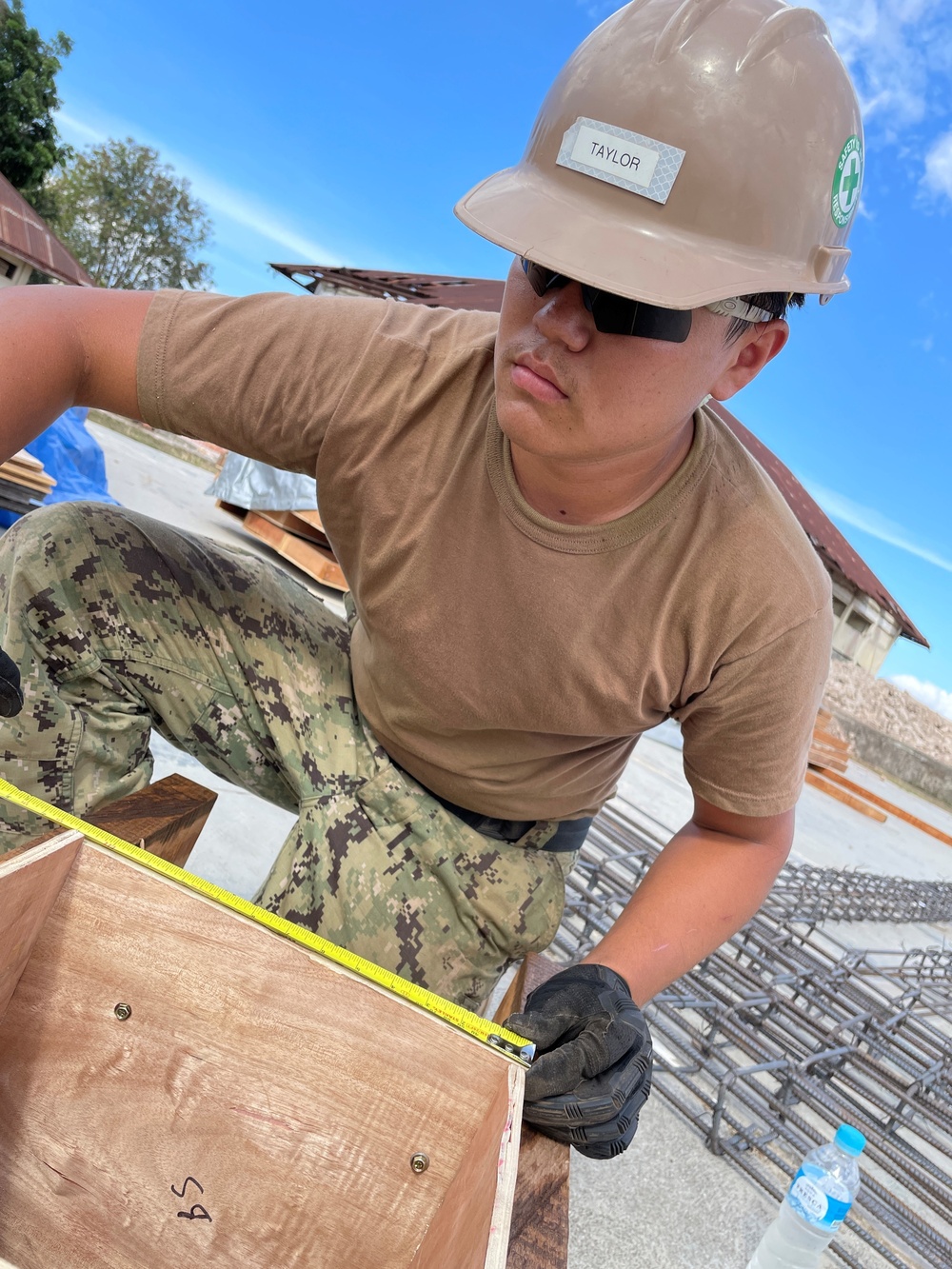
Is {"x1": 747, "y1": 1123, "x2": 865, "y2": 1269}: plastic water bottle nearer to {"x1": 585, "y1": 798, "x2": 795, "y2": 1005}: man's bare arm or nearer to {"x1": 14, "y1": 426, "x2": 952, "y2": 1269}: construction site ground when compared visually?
{"x1": 14, "y1": 426, "x2": 952, "y2": 1269}: construction site ground

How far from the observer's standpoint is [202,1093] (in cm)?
119

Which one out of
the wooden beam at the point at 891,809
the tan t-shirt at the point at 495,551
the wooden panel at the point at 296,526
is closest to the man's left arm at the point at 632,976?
the tan t-shirt at the point at 495,551

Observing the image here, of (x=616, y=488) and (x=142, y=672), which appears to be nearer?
(x=616, y=488)

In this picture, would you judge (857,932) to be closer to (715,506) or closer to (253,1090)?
(715,506)

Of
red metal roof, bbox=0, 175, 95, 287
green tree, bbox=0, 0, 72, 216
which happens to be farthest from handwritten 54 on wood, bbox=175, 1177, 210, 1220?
green tree, bbox=0, 0, 72, 216

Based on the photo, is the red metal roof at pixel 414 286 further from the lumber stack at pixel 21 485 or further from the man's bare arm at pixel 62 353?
the man's bare arm at pixel 62 353

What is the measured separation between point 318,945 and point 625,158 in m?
1.20

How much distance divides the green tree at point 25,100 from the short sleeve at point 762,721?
31619mm

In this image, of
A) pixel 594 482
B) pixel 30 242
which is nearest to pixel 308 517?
pixel 594 482

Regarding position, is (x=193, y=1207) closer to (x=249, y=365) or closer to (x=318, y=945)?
(x=318, y=945)

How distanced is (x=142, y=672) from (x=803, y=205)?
4.83ft

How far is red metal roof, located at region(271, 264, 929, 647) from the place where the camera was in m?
8.66

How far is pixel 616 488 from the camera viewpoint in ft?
5.50

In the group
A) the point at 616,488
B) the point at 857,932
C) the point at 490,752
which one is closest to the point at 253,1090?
the point at 490,752
